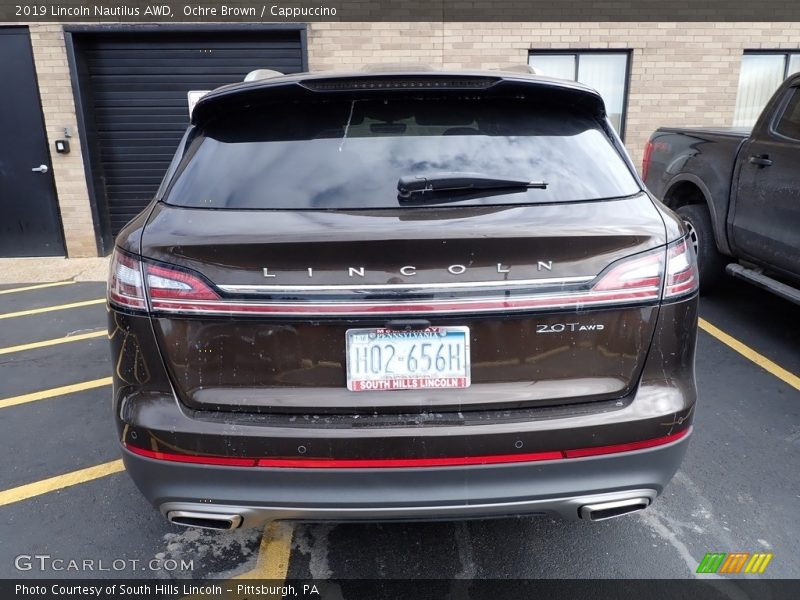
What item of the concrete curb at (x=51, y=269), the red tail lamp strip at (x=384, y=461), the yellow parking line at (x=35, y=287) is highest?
the red tail lamp strip at (x=384, y=461)

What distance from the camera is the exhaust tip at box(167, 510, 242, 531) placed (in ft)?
6.34

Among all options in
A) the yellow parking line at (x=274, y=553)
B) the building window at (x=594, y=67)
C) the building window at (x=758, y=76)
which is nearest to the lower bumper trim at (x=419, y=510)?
the yellow parking line at (x=274, y=553)

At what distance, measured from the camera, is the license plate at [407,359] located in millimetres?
1834

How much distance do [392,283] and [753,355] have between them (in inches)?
148

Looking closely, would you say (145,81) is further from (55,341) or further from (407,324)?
(407,324)

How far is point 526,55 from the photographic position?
807 cm

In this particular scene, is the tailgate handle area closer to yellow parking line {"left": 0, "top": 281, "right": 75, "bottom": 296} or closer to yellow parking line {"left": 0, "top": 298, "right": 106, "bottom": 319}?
yellow parking line {"left": 0, "top": 298, "right": 106, "bottom": 319}

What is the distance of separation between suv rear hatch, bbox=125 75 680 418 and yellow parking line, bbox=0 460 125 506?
163 centimetres

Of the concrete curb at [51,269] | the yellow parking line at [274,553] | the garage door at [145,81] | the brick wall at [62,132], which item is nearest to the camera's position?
the yellow parking line at [274,553]

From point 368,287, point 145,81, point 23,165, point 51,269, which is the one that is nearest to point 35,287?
point 51,269

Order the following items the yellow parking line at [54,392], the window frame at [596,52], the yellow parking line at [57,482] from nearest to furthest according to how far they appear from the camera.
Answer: the yellow parking line at [57,482], the yellow parking line at [54,392], the window frame at [596,52]

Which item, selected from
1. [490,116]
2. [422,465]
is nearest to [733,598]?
[422,465]

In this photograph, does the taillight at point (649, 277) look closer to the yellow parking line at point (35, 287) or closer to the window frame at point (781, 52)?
the yellow parking line at point (35, 287)

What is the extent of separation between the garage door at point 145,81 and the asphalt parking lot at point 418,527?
4.96 meters
